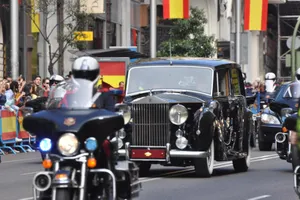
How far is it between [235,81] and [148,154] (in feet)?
10.9

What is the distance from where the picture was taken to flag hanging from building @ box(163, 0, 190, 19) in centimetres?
3862

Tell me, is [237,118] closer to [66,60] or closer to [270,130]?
[270,130]

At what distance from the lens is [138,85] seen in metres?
19.3

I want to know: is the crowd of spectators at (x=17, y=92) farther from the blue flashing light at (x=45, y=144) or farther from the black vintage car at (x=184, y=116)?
the blue flashing light at (x=45, y=144)

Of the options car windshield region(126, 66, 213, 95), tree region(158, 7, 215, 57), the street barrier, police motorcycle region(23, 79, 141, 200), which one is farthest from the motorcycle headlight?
tree region(158, 7, 215, 57)

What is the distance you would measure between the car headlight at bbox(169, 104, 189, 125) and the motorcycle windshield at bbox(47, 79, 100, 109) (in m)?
7.21

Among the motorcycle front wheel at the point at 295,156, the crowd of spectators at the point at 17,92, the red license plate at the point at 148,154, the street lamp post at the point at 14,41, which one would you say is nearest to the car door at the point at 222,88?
the red license plate at the point at 148,154

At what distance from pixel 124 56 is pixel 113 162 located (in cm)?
3044

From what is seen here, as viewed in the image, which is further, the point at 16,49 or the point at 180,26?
the point at 180,26

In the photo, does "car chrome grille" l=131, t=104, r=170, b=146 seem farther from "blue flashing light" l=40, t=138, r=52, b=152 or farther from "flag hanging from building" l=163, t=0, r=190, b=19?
"flag hanging from building" l=163, t=0, r=190, b=19

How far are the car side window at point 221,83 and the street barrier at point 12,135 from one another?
848 cm

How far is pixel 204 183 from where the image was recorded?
17453 mm

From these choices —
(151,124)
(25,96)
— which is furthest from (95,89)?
(25,96)

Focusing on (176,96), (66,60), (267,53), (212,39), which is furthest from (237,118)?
(267,53)
